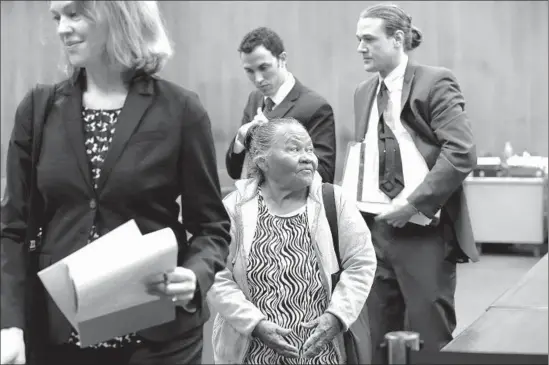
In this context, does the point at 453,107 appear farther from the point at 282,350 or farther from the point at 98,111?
the point at 98,111

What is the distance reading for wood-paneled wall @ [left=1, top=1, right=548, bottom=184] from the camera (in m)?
9.84

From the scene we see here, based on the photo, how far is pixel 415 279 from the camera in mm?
3395

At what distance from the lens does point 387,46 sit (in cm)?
347

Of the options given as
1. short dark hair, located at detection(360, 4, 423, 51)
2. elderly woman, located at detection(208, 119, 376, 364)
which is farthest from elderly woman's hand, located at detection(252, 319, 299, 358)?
short dark hair, located at detection(360, 4, 423, 51)

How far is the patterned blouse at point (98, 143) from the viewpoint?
1.66 m

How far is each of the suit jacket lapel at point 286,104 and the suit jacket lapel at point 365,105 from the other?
27 centimetres

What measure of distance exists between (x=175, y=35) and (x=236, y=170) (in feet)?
23.0

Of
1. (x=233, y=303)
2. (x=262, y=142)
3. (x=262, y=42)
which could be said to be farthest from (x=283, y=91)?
(x=233, y=303)

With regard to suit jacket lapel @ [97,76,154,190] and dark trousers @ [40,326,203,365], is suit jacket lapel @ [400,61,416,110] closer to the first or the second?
suit jacket lapel @ [97,76,154,190]

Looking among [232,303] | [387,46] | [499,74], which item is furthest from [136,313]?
[499,74]

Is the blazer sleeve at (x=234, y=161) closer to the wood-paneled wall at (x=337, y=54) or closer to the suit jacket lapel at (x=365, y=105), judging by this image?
the suit jacket lapel at (x=365, y=105)

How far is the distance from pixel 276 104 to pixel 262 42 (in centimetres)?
35

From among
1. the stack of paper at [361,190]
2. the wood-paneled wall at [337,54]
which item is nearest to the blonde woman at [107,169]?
the stack of paper at [361,190]

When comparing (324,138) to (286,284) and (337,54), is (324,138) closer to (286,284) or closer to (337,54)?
(286,284)
